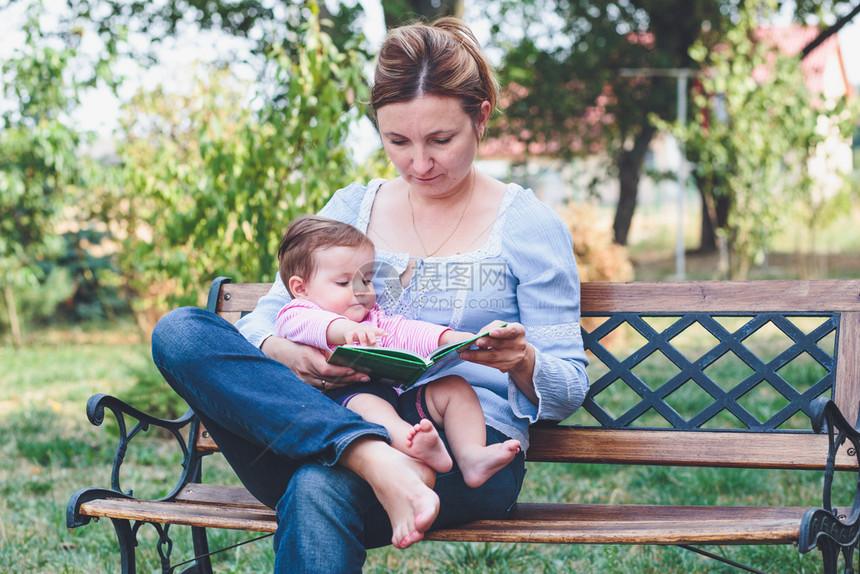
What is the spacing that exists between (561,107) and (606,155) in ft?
9.80

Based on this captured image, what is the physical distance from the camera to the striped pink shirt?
2088mm

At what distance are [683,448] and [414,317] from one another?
0.87 m

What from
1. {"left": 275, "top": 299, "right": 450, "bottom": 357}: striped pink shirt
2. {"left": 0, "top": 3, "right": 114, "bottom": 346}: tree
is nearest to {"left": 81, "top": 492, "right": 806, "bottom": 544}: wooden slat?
{"left": 275, "top": 299, "right": 450, "bottom": 357}: striped pink shirt

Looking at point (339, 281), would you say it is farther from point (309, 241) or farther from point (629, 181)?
point (629, 181)

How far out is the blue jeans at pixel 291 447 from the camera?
1692 millimetres

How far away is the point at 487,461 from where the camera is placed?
6.18 feet

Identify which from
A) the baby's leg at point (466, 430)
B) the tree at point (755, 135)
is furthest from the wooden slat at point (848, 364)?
the tree at point (755, 135)

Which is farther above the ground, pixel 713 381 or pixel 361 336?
pixel 361 336

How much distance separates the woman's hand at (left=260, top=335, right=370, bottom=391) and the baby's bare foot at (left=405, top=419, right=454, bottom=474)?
0.30m

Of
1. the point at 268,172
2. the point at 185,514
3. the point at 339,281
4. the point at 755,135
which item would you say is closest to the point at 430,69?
the point at 339,281

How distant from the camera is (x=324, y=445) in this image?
1.77 m

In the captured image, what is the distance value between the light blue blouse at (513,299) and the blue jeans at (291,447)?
172 mm

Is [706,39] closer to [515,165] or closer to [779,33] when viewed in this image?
[779,33]

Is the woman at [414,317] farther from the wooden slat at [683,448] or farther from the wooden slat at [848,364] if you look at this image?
the wooden slat at [848,364]
